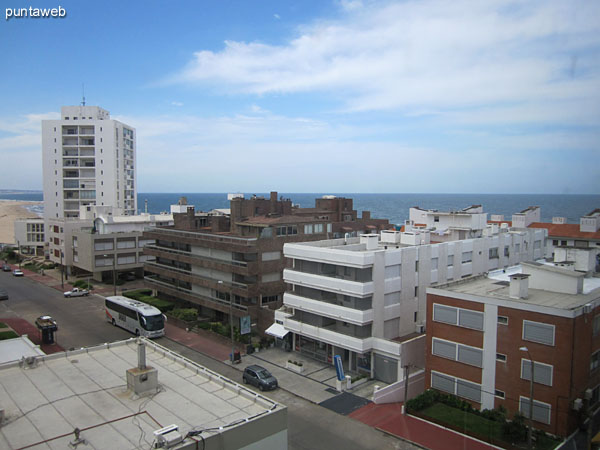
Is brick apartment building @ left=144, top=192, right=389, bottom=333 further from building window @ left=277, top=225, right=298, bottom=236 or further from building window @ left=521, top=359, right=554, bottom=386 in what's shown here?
building window @ left=521, top=359, right=554, bottom=386

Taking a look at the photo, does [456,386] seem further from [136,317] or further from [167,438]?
[136,317]

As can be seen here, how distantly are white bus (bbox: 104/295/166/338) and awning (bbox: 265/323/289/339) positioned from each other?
12861 millimetres

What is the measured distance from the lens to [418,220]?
226 ft

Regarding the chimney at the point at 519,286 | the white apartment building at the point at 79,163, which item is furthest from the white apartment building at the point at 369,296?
the white apartment building at the point at 79,163

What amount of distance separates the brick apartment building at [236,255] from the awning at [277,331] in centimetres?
173

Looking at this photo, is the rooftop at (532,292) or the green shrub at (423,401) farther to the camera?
the green shrub at (423,401)

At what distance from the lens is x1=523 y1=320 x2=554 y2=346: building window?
93.4 feet

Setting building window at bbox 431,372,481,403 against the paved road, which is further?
the paved road

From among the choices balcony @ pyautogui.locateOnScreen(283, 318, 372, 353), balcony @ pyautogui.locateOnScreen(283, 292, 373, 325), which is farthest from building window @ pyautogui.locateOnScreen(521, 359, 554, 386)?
balcony @ pyautogui.locateOnScreen(283, 292, 373, 325)

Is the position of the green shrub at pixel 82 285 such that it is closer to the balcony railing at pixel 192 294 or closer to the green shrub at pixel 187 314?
the balcony railing at pixel 192 294

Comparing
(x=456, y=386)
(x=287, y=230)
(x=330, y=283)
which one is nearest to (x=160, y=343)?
(x=287, y=230)

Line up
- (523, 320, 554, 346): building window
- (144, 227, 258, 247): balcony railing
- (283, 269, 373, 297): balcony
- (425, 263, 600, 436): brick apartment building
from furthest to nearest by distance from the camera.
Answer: (144, 227, 258, 247): balcony railing
(283, 269, 373, 297): balcony
(523, 320, 554, 346): building window
(425, 263, 600, 436): brick apartment building

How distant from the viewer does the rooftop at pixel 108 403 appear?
17578 mm

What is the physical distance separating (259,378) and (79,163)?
89.0 metres
